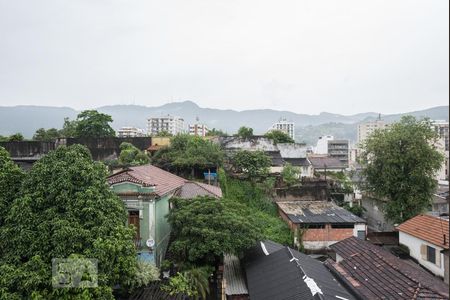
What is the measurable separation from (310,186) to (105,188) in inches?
729

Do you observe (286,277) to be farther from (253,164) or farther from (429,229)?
(253,164)

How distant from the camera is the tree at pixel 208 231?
12.9m

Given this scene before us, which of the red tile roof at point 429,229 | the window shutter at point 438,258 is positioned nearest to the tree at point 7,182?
the red tile roof at point 429,229

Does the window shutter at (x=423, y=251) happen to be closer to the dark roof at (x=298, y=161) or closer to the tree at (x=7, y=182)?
the tree at (x=7, y=182)

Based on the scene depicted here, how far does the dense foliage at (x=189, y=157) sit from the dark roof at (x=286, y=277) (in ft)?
41.2

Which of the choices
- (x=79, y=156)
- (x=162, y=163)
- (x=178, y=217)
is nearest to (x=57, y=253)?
(x=79, y=156)

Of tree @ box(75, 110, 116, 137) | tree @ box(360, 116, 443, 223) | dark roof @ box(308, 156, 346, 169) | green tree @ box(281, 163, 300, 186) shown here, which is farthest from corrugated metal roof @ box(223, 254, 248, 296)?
tree @ box(75, 110, 116, 137)

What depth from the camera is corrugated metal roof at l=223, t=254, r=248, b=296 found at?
529 inches

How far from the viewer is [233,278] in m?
14.9

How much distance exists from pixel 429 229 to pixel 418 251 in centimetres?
133

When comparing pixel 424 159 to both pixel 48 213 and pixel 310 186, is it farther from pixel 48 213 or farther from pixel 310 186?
pixel 48 213

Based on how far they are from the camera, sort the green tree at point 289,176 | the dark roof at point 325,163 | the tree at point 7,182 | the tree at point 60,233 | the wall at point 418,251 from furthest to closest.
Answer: the dark roof at point 325,163 < the green tree at point 289,176 < the wall at point 418,251 < the tree at point 7,182 < the tree at point 60,233

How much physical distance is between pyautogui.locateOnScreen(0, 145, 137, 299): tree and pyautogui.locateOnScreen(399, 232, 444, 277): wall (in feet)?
45.7

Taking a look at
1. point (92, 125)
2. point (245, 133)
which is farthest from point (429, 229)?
point (92, 125)
